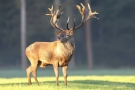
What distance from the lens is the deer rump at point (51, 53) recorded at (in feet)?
60.7

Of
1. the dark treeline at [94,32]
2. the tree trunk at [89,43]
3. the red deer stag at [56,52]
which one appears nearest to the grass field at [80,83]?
Answer: the red deer stag at [56,52]

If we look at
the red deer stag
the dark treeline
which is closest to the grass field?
the red deer stag

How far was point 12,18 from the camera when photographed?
60844mm

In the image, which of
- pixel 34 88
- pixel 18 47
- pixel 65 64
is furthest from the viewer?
pixel 18 47

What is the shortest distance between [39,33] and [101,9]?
7381mm

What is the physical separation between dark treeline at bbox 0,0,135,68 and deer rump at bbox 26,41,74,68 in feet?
131

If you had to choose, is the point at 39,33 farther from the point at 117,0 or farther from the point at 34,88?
the point at 34,88

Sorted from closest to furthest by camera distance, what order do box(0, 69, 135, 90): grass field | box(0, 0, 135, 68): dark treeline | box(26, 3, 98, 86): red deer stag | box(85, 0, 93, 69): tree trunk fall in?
box(0, 69, 135, 90): grass field → box(26, 3, 98, 86): red deer stag → box(85, 0, 93, 69): tree trunk → box(0, 0, 135, 68): dark treeline

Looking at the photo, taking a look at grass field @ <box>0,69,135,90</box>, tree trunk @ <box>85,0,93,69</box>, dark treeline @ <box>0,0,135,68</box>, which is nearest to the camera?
grass field @ <box>0,69,135,90</box>

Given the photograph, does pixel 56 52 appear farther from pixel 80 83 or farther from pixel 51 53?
pixel 80 83

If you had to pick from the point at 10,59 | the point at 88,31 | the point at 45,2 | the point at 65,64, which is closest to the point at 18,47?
the point at 10,59

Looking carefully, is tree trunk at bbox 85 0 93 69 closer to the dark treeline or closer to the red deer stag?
the dark treeline

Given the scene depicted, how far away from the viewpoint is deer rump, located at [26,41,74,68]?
18.5m

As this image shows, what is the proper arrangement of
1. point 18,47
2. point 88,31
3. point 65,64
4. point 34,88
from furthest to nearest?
point 18,47, point 88,31, point 65,64, point 34,88
